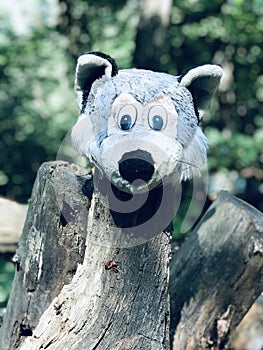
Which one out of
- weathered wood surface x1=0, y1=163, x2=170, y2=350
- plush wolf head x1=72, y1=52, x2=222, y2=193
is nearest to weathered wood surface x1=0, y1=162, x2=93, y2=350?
weathered wood surface x1=0, y1=163, x2=170, y2=350

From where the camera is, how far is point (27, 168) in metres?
6.63

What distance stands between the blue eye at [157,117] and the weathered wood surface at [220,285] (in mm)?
862

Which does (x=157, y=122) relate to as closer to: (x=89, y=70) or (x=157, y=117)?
(x=157, y=117)

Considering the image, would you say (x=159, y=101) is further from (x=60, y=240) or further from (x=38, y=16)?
(x=38, y=16)

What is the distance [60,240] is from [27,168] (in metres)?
4.30

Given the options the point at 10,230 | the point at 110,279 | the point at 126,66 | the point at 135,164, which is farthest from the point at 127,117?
the point at 126,66

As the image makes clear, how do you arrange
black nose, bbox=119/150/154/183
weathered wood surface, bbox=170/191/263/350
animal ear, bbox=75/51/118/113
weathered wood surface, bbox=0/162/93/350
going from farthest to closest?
weathered wood surface, bbox=170/191/263/350
weathered wood surface, bbox=0/162/93/350
animal ear, bbox=75/51/118/113
black nose, bbox=119/150/154/183

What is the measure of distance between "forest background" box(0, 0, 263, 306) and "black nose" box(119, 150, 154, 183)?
3.94m

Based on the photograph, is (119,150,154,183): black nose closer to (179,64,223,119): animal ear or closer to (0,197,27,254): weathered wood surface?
(179,64,223,119): animal ear

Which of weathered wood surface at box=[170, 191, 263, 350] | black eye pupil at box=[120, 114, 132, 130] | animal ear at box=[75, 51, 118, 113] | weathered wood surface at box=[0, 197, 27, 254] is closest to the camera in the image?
black eye pupil at box=[120, 114, 132, 130]

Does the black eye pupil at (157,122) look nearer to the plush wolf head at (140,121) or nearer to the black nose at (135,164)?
the plush wolf head at (140,121)

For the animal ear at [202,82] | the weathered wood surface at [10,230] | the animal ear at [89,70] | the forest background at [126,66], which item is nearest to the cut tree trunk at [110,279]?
the animal ear at [89,70]

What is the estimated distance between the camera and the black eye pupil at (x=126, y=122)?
211 centimetres

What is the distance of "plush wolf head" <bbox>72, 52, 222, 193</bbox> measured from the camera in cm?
202
